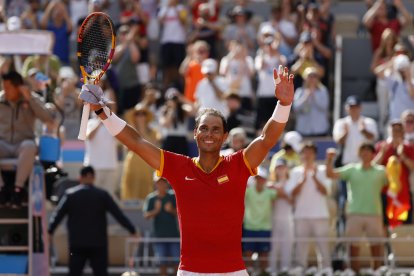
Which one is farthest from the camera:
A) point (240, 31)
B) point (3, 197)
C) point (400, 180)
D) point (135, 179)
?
point (240, 31)

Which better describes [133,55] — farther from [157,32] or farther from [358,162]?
[358,162]

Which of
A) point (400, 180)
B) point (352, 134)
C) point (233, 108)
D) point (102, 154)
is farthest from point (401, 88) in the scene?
point (102, 154)

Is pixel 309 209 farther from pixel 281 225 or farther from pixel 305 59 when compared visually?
pixel 305 59

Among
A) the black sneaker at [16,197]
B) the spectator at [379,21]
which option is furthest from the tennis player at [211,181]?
the spectator at [379,21]

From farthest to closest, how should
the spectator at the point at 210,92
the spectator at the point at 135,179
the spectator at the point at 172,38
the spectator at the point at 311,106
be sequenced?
the spectator at the point at 172,38, the spectator at the point at 210,92, the spectator at the point at 311,106, the spectator at the point at 135,179

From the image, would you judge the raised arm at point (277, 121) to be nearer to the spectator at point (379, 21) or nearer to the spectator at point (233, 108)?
the spectator at point (233, 108)

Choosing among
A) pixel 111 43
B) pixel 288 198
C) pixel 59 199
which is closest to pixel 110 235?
pixel 59 199

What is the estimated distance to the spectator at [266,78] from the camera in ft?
64.0

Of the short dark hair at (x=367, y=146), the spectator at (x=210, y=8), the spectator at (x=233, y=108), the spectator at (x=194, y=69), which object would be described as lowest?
the short dark hair at (x=367, y=146)

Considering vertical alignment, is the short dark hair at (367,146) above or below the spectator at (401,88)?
below

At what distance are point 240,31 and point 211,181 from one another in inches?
517

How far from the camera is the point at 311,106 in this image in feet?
62.4

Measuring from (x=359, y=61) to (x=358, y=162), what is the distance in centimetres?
521

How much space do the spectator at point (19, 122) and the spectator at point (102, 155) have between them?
4.37m
